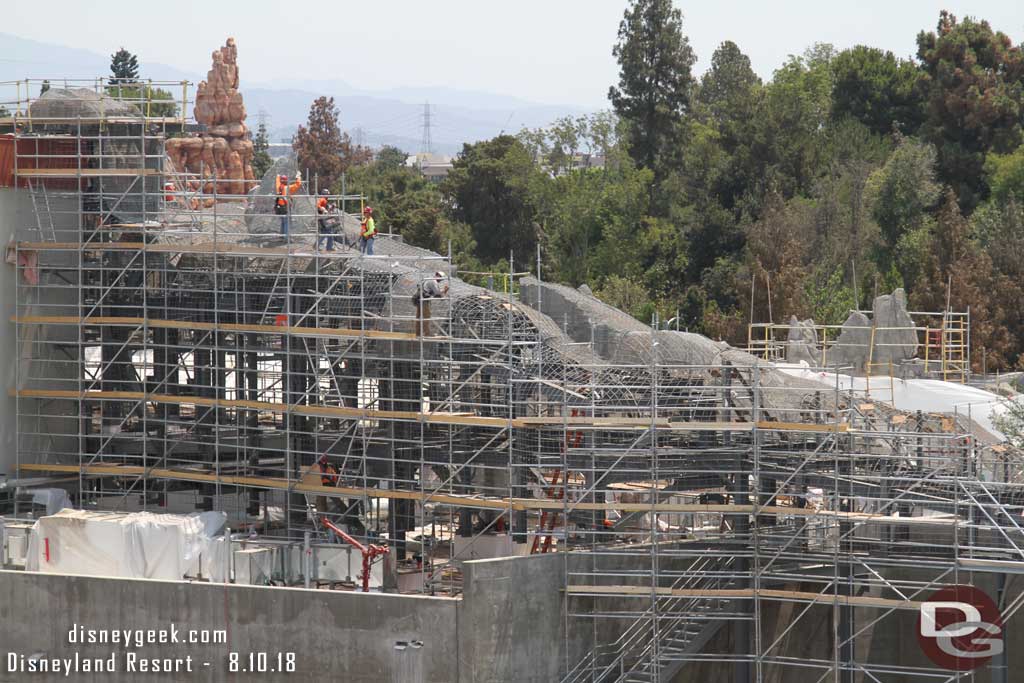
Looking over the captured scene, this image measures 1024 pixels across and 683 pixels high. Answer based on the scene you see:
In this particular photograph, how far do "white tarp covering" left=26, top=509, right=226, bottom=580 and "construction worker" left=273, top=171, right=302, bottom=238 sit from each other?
6376mm

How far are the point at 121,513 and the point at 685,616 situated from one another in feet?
39.8

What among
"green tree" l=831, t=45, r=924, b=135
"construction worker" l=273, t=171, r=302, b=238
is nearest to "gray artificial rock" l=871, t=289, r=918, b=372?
"construction worker" l=273, t=171, r=302, b=238

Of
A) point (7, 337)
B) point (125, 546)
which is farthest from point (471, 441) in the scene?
point (7, 337)

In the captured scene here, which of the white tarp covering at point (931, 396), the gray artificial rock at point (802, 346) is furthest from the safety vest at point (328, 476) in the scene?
the gray artificial rock at point (802, 346)

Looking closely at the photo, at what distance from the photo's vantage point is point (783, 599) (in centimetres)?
3416

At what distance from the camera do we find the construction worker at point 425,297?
3612 centimetres

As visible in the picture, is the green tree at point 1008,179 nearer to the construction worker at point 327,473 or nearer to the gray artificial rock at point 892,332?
the gray artificial rock at point 892,332

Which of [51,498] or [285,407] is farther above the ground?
[285,407]

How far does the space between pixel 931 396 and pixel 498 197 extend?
4511 centimetres

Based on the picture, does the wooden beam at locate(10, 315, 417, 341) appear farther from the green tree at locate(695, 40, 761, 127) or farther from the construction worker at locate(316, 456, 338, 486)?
the green tree at locate(695, 40, 761, 127)

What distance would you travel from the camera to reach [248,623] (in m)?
35.1

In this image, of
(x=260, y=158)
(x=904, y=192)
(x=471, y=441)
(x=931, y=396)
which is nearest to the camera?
(x=471, y=441)

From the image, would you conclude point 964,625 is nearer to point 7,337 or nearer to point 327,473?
point 327,473

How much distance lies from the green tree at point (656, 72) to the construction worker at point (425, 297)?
148ft
